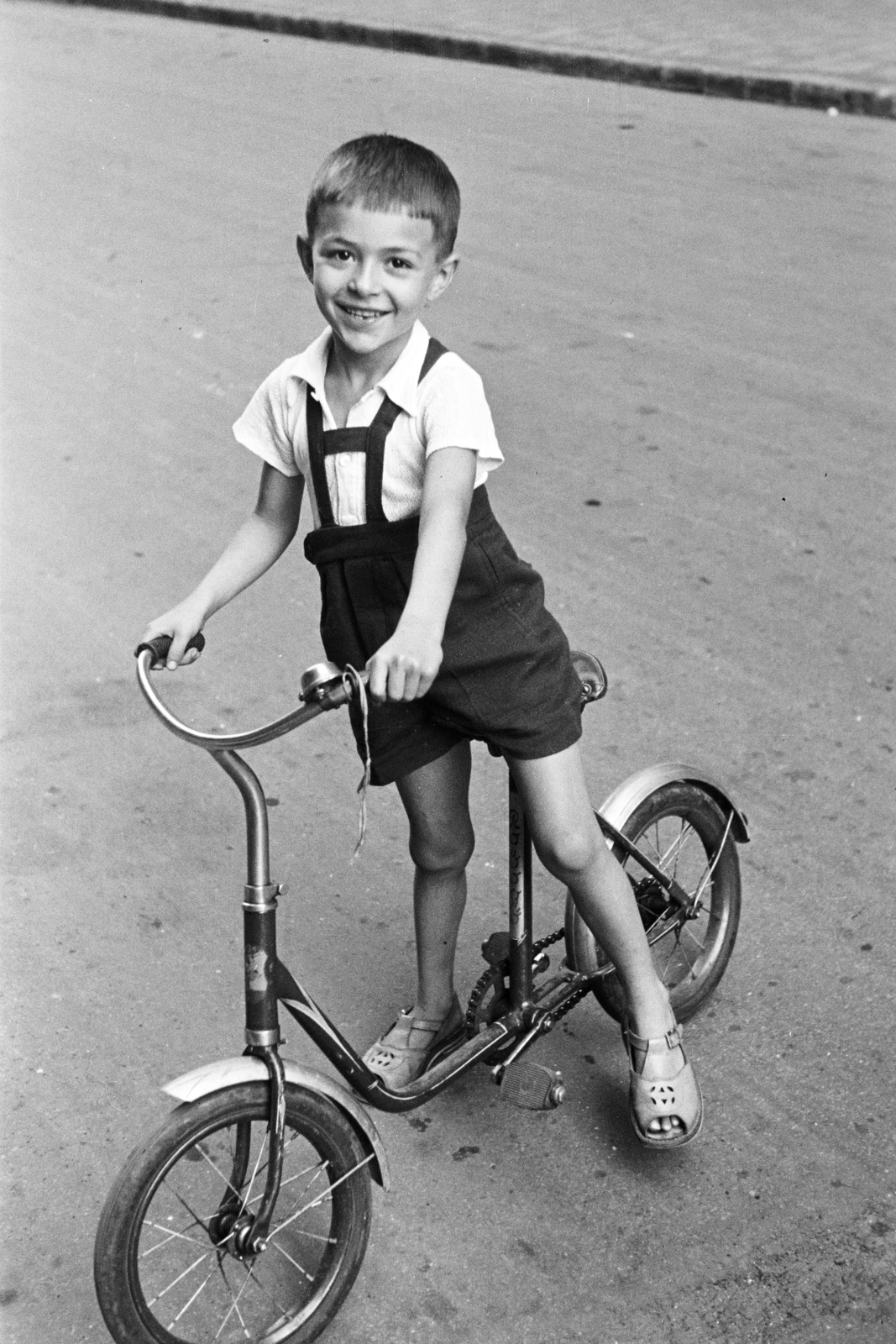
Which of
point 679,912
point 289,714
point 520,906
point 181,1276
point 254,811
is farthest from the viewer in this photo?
point 679,912

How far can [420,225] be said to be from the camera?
89.2 inches

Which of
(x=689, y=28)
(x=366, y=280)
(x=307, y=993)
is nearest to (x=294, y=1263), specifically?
(x=307, y=993)

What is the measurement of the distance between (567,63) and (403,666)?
375 inches

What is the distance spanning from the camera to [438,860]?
2.78 metres

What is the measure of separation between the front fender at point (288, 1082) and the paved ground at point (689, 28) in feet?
28.2

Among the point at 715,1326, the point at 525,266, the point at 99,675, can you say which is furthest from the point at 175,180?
the point at 715,1326

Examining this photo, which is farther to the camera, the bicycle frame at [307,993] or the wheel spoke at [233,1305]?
the wheel spoke at [233,1305]

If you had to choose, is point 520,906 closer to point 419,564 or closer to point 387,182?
point 419,564

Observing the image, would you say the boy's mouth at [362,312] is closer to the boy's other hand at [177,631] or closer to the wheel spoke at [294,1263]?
the boy's other hand at [177,631]

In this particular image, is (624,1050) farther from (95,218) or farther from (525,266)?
(95,218)

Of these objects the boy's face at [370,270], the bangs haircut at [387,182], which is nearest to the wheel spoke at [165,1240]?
the boy's face at [370,270]

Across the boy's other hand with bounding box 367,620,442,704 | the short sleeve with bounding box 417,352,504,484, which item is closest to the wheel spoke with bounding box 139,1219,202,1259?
the boy's other hand with bounding box 367,620,442,704

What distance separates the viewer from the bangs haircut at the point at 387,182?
7.32 feet

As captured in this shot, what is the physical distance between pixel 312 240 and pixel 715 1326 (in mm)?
1690
